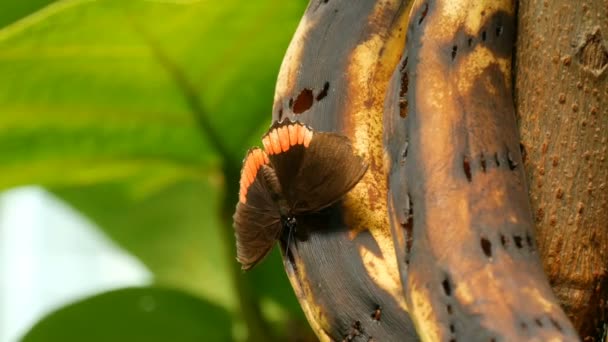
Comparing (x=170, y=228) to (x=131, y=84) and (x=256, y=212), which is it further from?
(x=256, y=212)

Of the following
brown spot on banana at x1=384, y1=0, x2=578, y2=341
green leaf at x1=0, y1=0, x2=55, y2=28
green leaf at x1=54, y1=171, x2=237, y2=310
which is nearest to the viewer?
brown spot on banana at x1=384, y1=0, x2=578, y2=341

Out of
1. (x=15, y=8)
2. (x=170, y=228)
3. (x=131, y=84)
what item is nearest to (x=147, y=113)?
(x=131, y=84)

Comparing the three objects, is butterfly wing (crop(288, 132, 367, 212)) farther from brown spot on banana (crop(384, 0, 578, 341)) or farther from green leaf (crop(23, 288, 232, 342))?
green leaf (crop(23, 288, 232, 342))

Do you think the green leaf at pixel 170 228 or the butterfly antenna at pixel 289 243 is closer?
the butterfly antenna at pixel 289 243

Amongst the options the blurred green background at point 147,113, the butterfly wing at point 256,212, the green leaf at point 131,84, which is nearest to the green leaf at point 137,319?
the blurred green background at point 147,113

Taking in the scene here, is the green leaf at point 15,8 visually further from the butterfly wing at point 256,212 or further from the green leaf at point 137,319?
the butterfly wing at point 256,212

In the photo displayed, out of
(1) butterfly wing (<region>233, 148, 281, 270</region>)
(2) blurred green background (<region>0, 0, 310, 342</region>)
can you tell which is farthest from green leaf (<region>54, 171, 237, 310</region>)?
(1) butterfly wing (<region>233, 148, 281, 270</region>)

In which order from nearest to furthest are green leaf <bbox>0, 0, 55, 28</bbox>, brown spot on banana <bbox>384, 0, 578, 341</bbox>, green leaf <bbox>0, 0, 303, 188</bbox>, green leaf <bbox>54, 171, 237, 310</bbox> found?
brown spot on banana <bbox>384, 0, 578, 341</bbox>, green leaf <bbox>0, 0, 303, 188</bbox>, green leaf <bbox>0, 0, 55, 28</bbox>, green leaf <bbox>54, 171, 237, 310</bbox>
